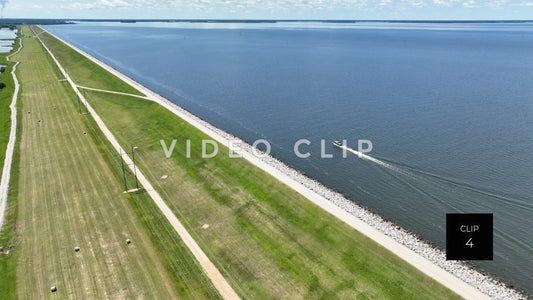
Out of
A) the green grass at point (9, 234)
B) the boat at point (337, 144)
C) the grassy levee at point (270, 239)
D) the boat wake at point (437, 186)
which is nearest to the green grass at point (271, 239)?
the grassy levee at point (270, 239)

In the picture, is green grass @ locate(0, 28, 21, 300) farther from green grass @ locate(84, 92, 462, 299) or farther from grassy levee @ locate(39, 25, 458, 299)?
green grass @ locate(84, 92, 462, 299)

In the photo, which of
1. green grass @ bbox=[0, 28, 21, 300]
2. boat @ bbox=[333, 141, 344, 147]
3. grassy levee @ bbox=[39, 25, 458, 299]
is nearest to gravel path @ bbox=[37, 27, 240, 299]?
grassy levee @ bbox=[39, 25, 458, 299]

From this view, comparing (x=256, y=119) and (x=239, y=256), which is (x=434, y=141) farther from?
(x=239, y=256)

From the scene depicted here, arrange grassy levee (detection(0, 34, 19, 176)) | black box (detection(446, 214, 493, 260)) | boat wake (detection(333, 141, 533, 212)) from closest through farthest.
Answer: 1. black box (detection(446, 214, 493, 260))
2. boat wake (detection(333, 141, 533, 212))
3. grassy levee (detection(0, 34, 19, 176))

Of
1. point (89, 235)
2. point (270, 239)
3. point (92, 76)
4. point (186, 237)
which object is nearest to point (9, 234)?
point (89, 235)

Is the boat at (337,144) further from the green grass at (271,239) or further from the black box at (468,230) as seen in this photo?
the black box at (468,230)
